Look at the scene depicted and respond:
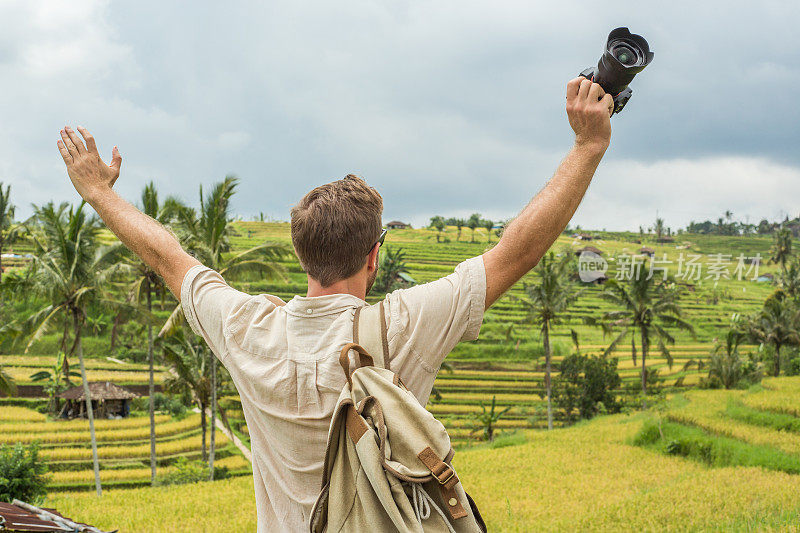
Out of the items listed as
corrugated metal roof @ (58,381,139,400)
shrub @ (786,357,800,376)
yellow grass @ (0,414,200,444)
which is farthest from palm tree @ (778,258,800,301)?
corrugated metal roof @ (58,381,139,400)

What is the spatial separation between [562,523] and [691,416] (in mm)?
12526

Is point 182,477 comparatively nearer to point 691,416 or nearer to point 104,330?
point 691,416

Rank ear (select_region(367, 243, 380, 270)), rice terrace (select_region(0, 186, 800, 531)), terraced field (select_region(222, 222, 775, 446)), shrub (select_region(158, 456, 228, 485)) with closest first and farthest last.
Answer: ear (select_region(367, 243, 380, 270)) < rice terrace (select_region(0, 186, 800, 531)) < shrub (select_region(158, 456, 228, 485)) < terraced field (select_region(222, 222, 775, 446))

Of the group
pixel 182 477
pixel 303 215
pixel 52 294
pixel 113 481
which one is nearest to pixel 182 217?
pixel 52 294

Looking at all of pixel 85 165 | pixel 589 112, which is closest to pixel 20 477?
pixel 85 165

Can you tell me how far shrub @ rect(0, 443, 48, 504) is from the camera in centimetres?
1375

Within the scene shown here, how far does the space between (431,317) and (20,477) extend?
53.4ft

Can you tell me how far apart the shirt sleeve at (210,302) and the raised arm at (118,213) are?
48 mm

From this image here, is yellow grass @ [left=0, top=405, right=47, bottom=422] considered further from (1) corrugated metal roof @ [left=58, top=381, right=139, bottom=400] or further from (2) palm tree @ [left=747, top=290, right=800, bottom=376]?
(2) palm tree @ [left=747, top=290, right=800, bottom=376]

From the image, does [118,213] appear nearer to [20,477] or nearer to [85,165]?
[85,165]

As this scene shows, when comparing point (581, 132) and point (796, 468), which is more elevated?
point (581, 132)

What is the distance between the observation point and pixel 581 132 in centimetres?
113

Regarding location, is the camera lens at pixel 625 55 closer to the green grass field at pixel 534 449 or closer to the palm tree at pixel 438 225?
the green grass field at pixel 534 449

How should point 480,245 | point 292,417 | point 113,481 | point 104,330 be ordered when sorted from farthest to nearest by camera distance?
point 480,245 < point 104,330 < point 113,481 < point 292,417
